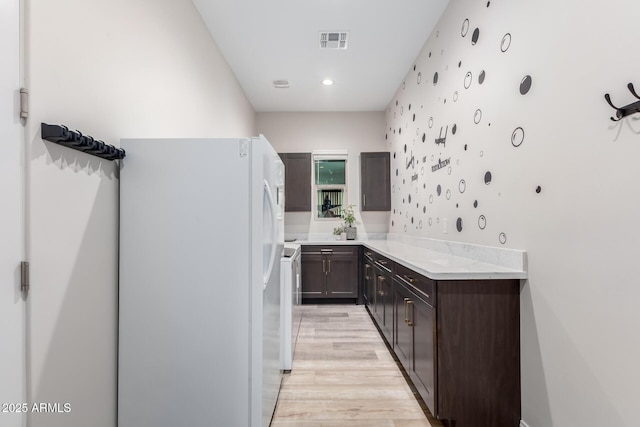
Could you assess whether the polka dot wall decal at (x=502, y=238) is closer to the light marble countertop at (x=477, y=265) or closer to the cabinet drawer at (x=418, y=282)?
the light marble countertop at (x=477, y=265)

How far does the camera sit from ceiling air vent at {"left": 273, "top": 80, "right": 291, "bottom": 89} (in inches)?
171

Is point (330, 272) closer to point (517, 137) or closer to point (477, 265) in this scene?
point (477, 265)

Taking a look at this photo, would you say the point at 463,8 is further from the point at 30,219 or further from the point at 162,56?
the point at 30,219

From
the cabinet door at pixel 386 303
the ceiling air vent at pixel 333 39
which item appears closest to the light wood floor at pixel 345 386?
the cabinet door at pixel 386 303

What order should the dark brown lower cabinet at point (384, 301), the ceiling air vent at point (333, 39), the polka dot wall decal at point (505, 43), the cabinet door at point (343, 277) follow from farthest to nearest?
the cabinet door at point (343, 277)
the ceiling air vent at point (333, 39)
the dark brown lower cabinet at point (384, 301)
the polka dot wall decal at point (505, 43)

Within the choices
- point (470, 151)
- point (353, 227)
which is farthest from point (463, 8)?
point (353, 227)

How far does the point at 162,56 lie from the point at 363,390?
2.80m

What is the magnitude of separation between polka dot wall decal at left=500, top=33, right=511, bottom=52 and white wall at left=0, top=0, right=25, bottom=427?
237cm

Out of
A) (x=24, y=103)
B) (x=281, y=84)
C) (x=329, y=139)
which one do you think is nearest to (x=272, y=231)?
(x=24, y=103)

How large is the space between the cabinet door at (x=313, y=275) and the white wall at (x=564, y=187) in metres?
2.65

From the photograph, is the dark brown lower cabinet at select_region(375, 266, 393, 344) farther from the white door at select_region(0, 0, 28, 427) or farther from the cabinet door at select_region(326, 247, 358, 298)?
the white door at select_region(0, 0, 28, 427)

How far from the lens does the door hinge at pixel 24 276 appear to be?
1.14m

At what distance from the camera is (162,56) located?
224 centimetres

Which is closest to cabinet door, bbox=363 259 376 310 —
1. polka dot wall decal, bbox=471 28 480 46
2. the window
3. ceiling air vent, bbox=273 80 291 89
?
the window
